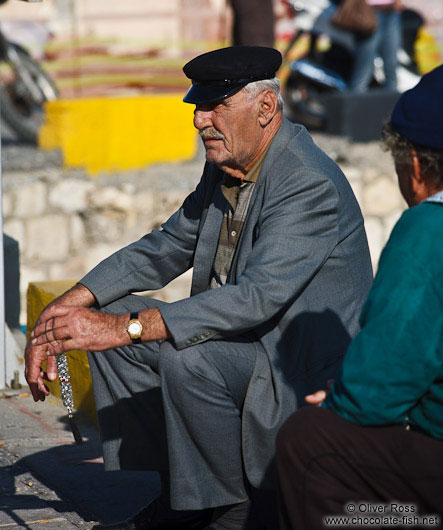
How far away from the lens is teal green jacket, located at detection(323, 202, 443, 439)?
6.19 feet

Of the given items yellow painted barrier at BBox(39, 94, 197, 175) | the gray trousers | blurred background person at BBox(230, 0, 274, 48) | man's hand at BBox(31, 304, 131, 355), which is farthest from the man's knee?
blurred background person at BBox(230, 0, 274, 48)

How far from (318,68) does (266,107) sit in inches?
308

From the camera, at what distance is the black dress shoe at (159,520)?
109 inches

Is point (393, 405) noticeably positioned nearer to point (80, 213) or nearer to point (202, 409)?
point (202, 409)

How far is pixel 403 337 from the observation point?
189 cm

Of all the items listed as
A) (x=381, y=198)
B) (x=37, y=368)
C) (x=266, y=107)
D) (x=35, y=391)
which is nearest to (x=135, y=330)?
(x=37, y=368)

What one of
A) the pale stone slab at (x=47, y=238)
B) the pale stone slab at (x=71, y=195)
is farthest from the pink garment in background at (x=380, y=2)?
the pale stone slab at (x=47, y=238)

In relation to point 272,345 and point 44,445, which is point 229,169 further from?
point 44,445

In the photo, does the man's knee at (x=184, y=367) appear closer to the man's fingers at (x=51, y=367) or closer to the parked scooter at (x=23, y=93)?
the man's fingers at (x=51, y=367)

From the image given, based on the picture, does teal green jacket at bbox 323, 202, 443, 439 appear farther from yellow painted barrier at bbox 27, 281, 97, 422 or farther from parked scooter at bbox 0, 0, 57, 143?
parked scooter at bbox 0, 0, 57, 143

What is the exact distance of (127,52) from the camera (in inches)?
601

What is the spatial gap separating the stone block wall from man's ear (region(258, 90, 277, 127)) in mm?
4502

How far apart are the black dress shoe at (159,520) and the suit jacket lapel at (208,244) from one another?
0.71 metres

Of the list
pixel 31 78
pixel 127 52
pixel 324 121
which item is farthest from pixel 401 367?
pixel 127 52
